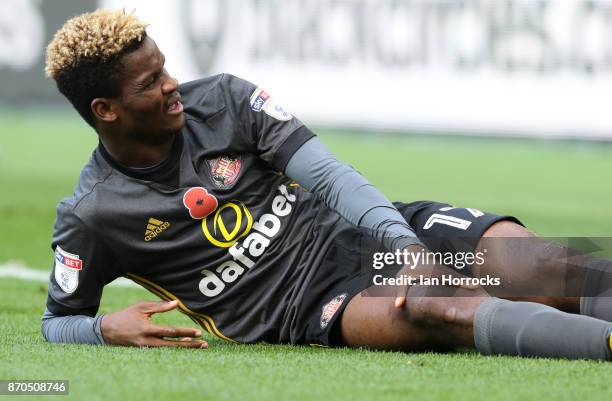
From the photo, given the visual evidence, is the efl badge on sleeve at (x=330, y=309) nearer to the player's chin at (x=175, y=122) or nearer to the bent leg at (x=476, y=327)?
the bent leg at (x=476, y=327)

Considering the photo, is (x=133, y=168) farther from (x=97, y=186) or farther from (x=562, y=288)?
(x=562, y=288)

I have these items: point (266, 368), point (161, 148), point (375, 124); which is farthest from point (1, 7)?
point (266, 368)

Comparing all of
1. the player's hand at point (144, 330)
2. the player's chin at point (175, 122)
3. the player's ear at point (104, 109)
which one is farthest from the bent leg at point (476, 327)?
the player's ear at point (104, 109)

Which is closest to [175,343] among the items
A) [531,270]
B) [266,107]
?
[266,107]

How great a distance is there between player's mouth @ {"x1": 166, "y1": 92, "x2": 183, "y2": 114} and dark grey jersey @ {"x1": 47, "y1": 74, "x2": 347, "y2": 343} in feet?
0.50

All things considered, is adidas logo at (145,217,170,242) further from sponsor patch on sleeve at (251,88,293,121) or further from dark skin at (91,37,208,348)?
sponsor patch on sleeve at (251,88,293,121)

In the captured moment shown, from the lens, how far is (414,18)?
1298 cm

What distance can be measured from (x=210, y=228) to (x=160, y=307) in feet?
1.39

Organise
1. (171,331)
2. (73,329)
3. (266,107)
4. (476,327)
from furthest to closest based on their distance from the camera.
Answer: (266,107), (73,329), (171,331), (476,327)

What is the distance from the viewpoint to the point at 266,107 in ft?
13.5

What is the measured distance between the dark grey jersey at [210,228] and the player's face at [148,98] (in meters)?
0.14

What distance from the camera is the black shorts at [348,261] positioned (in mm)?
3852

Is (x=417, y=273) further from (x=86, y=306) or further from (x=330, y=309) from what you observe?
(x=86, y=306)

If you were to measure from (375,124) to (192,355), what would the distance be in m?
10.2
